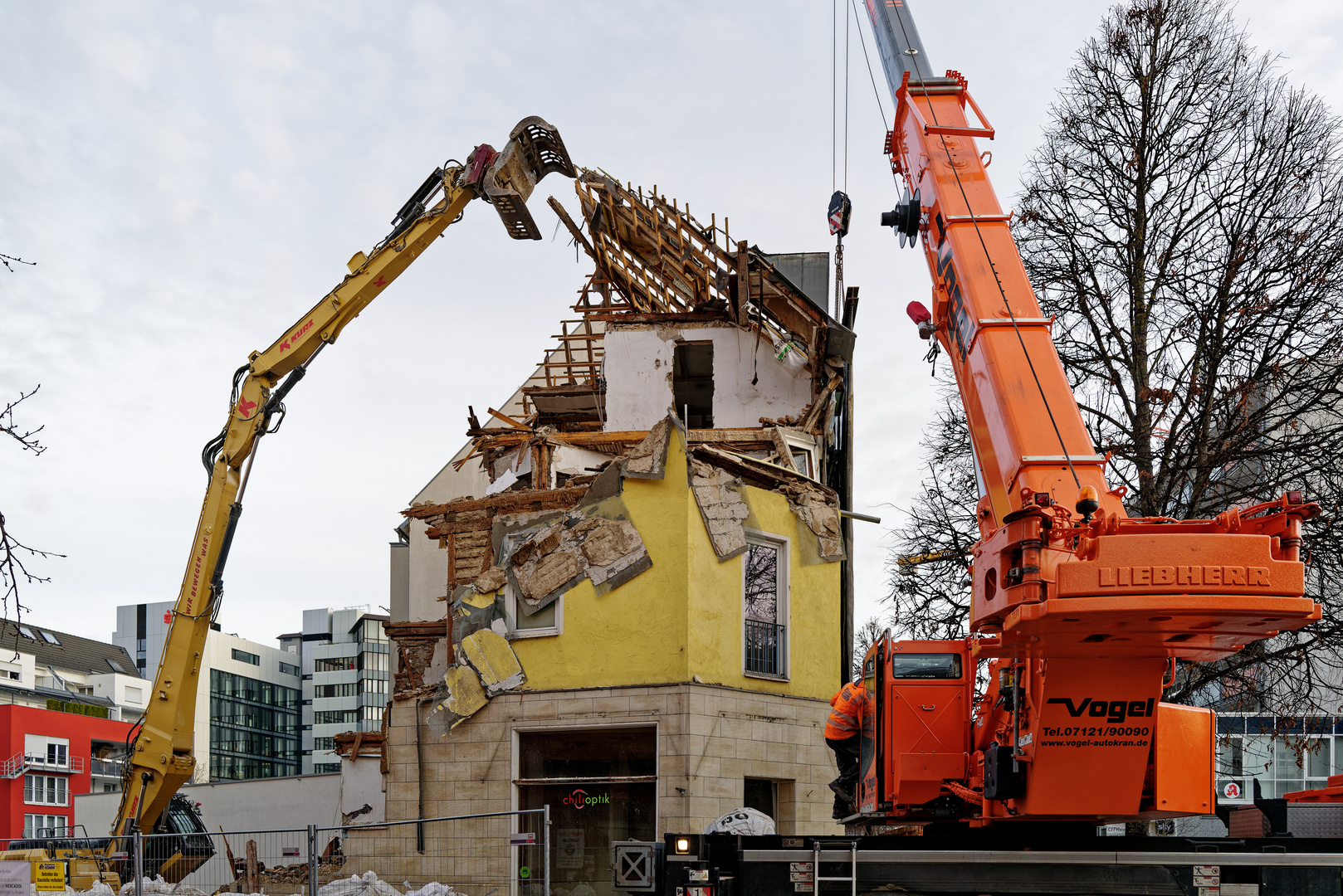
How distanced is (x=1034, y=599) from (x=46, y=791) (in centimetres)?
7043

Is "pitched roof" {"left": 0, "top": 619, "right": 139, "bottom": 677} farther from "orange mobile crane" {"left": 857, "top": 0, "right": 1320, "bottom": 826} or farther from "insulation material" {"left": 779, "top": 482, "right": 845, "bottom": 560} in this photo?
"orange mobile crane" {"left": 857, "top": 0, "right": 1320, "bottom": 826}

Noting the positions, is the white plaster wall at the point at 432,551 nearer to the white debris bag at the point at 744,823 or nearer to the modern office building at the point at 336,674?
the white debris bag at the point at 744,823

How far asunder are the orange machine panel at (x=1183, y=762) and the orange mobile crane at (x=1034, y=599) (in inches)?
0.5

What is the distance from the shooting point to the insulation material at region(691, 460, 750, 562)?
18453mm

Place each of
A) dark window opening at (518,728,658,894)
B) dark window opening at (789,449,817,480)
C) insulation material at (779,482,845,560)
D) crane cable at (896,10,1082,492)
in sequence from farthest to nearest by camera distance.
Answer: dark window opening at (789,449,817,480) → insulation material at (779,482,845,560) → dark window opening at (518,728,658,894) → crane cable at (896,10,1082,492)

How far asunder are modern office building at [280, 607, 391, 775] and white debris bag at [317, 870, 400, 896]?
108 metres

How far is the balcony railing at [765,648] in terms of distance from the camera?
18859 mm

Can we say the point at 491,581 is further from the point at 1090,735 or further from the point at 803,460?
the point at 1090,735

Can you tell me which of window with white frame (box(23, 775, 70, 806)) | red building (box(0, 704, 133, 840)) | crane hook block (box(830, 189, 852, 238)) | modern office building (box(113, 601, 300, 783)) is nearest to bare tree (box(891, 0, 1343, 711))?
crane hook block (box(830, 189, 852, 238))

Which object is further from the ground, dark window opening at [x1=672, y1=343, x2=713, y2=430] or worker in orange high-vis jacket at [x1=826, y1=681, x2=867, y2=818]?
dark window opening at [x1=672, y1=343, x2=713, y2=430]

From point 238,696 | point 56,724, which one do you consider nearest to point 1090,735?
point 56,724

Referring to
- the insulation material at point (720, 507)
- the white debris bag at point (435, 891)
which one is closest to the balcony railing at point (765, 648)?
the insulation material at point (720, 507)

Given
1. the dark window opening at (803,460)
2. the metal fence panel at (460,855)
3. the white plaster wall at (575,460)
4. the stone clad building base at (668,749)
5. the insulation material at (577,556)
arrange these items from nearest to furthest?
the stone clad building base at (668,749), the metal fence panel at (460,855), the insulation material at (577,556), the white plaster wall at (575,460), the dark window opening at (803,460)

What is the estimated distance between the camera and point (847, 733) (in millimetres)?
11383
